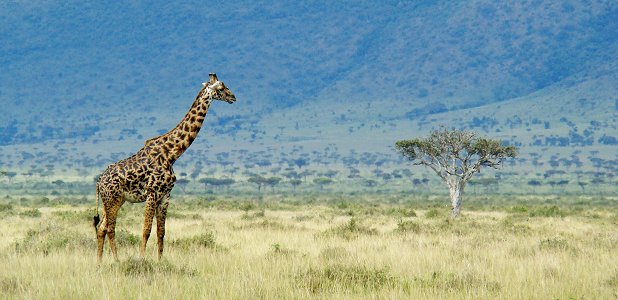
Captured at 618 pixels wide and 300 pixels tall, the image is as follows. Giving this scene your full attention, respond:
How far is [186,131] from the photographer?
607 inches

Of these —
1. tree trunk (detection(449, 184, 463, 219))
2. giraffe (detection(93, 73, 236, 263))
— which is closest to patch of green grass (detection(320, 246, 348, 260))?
giraffe (detection(93, 73, 236, 263))

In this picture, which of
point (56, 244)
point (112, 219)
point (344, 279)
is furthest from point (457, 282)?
point (56, 244)

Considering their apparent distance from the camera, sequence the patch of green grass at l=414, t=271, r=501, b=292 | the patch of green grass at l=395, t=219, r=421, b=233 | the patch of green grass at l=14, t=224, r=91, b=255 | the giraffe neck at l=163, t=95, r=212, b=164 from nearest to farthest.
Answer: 1. the patch of green grass at l=414, t=271, r=501, b=292
2. the giraffe neck at l=163, t=95, r=212, b=164
3. the patch of green grass at l=14, t=224, r=91, b=255
4. the patch of green grass at l=395, t=219, r=421, b=233

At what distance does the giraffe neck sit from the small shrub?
3.14m

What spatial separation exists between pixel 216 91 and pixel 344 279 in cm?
417

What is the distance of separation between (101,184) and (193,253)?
2.66 m

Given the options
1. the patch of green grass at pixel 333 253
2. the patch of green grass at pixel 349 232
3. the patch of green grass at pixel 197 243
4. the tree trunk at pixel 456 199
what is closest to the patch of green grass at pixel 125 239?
the patch of green grass at pixel 197 243

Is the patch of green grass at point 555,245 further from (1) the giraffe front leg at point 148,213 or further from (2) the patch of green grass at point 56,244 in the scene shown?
(2) the patch of green grass at point 56,244

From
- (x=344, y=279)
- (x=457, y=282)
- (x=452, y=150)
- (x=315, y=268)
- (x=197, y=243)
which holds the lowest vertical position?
(x=457, y=282)

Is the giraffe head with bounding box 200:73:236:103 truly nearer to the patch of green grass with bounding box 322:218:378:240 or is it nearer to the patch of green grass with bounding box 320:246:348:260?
the patch of green grass with bounding box 320:246:348:260

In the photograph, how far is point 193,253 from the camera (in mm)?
16859

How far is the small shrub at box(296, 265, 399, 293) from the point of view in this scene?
12492mm

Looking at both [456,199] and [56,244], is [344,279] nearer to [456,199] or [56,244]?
[56,244]

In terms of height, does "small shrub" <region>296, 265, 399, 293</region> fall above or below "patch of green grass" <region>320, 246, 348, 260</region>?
below
